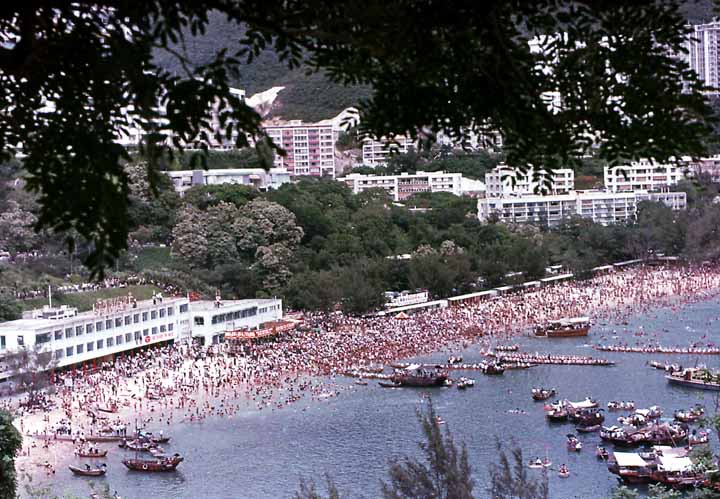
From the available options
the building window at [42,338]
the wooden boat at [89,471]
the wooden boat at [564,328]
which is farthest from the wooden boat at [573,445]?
the wooden boat at [564,328]

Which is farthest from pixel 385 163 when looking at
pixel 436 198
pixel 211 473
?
pixel 211 473

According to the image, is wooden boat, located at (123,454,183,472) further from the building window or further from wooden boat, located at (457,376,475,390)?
wooden boat, located at (457,376,475,390)

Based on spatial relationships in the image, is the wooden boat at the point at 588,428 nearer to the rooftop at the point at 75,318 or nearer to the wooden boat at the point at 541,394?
the wooden boat at the point at 541,394

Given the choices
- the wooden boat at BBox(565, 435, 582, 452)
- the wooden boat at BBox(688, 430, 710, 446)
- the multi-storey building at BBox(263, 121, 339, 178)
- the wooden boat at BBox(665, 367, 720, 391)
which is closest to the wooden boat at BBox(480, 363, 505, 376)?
the wooden boat at BBox(665, 367, 720, 391)

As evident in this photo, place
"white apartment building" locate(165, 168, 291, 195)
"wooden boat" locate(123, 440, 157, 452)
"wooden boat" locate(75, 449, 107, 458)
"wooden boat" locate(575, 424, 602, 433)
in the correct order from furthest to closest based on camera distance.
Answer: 1. "white apartment building" locate(165, 168, 291, 195)
2. "wooden boat" locate(575, 424, 602, 433)
3. "wooden boat" locate(123, 440, 157, 452)
4. "wooden boat" locate(75, 449, 107, 458)

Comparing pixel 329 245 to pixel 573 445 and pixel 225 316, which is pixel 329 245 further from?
pixel 573 445

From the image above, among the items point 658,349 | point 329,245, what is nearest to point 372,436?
point 658,349

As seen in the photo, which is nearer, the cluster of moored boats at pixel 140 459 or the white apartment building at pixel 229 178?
the cluster of moored boats at pixel 140 459

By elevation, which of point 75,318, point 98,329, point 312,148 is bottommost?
point 98,329
